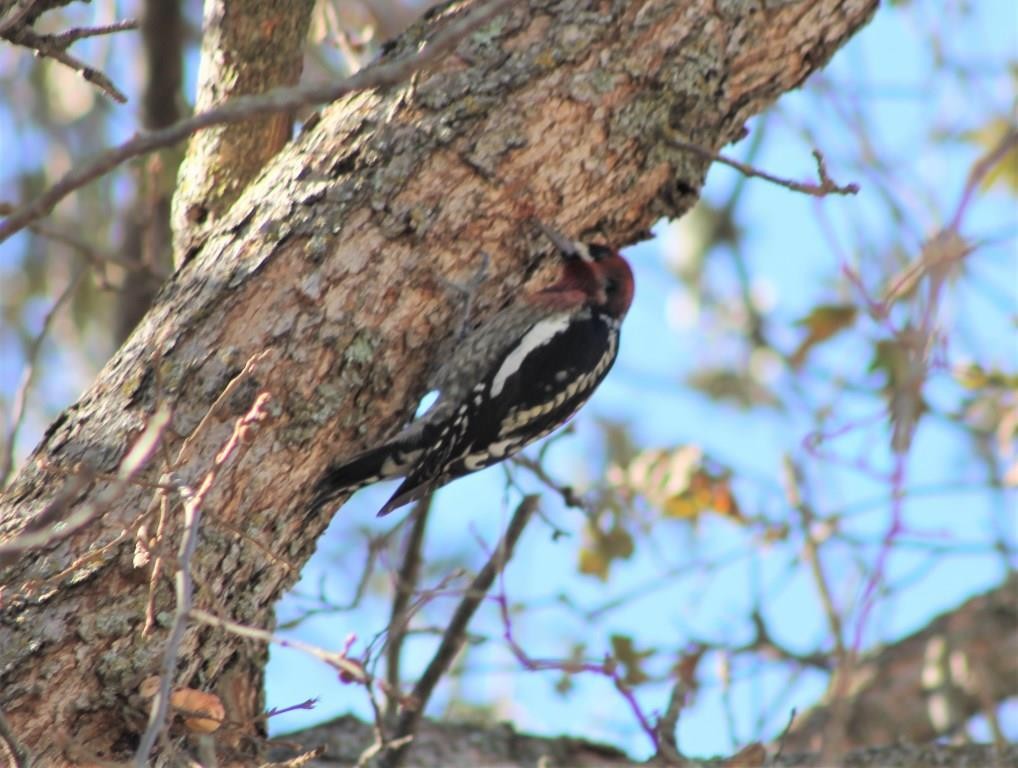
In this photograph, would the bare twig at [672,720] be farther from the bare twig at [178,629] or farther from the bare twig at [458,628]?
the bare twig at [178,629]

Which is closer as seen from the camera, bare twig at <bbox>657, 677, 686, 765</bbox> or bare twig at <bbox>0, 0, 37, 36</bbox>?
bare twig at <bbox>0, 0, 37, 36</bbox>

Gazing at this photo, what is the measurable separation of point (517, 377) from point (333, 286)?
1109mm

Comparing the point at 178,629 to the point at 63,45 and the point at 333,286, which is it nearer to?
the point at 333,286

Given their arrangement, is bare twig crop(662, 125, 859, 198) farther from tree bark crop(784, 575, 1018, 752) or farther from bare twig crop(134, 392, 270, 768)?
tree bark crop(784, 575, 1018, 752)

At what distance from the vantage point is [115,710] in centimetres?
288

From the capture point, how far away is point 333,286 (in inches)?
128

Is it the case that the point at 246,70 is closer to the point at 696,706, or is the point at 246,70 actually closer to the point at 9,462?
the point at 9,462

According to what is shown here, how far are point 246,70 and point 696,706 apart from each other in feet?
10.1

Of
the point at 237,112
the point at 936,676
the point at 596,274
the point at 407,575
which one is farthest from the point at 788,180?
the point at 936,676

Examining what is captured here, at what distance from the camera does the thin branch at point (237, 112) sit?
202 cm

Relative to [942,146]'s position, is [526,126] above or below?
below

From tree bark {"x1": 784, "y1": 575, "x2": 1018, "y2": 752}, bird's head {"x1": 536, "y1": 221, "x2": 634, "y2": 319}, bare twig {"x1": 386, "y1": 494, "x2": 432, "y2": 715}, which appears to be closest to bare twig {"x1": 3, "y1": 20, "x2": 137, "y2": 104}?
bird's head {"x1": 536, "y1": 221, "x2": 634, "y2": 319}

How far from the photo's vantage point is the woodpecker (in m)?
3.82

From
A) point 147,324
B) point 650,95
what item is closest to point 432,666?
point 147,324
